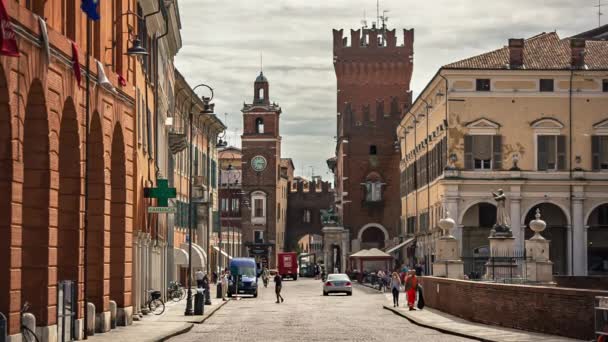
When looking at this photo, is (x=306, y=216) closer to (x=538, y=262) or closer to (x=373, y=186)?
(x=373, y=186)

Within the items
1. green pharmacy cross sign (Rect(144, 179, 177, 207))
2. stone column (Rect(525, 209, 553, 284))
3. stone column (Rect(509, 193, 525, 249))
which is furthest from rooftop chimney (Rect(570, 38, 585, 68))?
green pharmacy cross sign (Rect(144, 179, 177, 207))

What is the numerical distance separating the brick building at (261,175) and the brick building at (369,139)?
Result: 25047 mm

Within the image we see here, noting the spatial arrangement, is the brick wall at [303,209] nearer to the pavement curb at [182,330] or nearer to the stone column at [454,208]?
the stone column at [454,208]

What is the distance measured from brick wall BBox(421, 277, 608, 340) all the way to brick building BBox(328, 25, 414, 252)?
241 ft

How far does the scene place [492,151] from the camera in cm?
7719

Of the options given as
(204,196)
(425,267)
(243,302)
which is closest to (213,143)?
(204,196)

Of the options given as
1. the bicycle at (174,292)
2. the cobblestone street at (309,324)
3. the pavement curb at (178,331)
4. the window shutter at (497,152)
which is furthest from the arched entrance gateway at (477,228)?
the pavement curb at (178,331)

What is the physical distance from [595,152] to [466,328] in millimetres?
42684

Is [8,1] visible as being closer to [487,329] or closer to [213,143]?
[487,329]

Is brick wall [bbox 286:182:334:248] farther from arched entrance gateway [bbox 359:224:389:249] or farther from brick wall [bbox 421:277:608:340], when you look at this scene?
brick wall [bbox 421:277:608:340]

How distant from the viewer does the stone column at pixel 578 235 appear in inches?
3014

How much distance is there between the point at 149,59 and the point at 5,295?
26098 mm

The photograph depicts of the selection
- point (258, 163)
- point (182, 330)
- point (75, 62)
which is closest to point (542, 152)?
point (182, 330)

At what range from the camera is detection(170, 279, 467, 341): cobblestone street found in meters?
34.1
